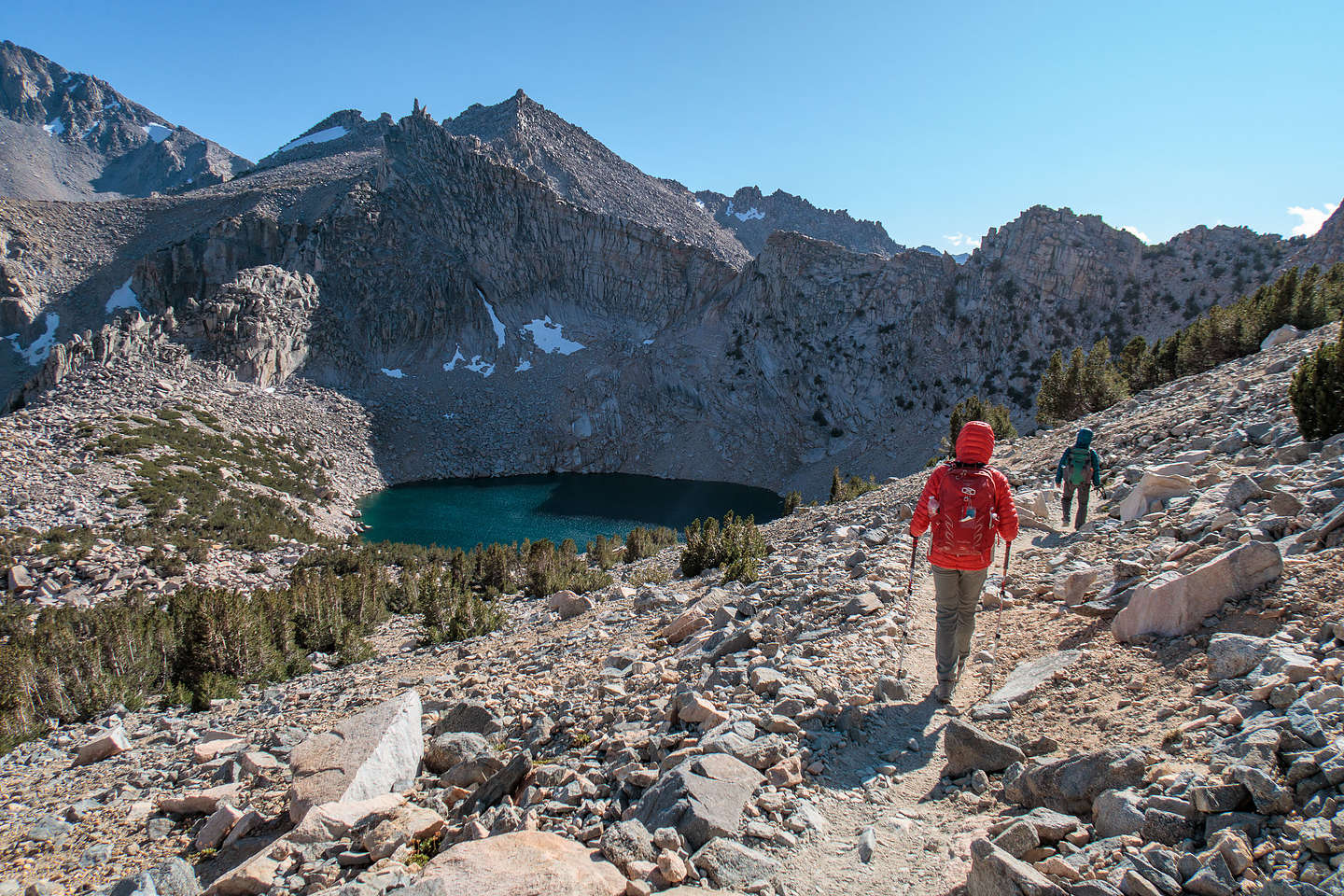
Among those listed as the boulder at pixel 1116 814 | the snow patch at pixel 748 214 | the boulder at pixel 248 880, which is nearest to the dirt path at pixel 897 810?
the boulder at pixel 1116 814

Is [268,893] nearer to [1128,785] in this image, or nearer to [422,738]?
[422,738]

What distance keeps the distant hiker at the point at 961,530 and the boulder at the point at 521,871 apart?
2.98 m

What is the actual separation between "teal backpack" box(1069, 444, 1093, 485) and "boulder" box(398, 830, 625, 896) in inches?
357

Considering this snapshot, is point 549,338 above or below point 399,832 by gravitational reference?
above

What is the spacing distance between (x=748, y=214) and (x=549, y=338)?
6918 centimetres

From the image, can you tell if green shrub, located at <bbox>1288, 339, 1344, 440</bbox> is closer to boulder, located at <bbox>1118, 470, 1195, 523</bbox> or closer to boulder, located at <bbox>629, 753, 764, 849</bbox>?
boulder, located at <bbox>1118, 470, 1195, 523</bbox>

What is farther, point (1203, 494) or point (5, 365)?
point (5, 365)

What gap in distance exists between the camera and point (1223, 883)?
217cm

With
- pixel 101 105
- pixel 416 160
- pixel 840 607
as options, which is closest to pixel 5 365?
pixel 416 160

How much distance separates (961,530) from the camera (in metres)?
5.11

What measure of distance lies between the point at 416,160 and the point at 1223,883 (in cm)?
8438

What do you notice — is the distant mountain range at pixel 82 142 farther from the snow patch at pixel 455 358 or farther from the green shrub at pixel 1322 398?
the green shrub at pixel 1322 398

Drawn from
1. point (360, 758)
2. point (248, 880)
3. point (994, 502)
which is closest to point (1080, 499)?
point (994, 502)

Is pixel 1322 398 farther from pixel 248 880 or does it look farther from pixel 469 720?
pixel 248 880
